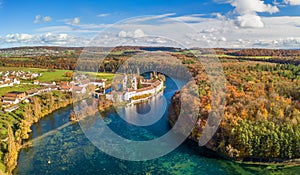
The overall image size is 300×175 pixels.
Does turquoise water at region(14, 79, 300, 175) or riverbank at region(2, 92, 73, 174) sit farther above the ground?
riverbank at region(2, 92, 73, 174)

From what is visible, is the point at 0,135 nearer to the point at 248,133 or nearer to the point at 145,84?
the point at 248,133

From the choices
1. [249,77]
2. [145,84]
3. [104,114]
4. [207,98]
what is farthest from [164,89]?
[207,98]

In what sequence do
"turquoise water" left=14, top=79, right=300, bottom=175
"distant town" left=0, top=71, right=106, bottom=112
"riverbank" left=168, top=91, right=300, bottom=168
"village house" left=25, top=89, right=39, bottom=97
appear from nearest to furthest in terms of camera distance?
"turquoise water" left=14, top=79, right=300, bottom=175
"riverbank" left=168, top=91, right=300, bottom=168
"distant town" left=0, top=71, right=106, bottom=112
"village house" left=25, top=89, right=39, bottom=97

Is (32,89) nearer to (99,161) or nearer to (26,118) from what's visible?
(26,118)

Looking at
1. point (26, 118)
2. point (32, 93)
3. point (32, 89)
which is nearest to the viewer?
point (26, 118)

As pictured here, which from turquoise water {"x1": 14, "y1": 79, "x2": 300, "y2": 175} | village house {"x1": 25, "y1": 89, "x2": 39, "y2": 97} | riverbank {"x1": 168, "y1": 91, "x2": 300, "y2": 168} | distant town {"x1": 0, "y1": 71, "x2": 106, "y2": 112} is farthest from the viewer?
village house {"x1": 25, "y1": 89, "x2": 39, "y2": 97}

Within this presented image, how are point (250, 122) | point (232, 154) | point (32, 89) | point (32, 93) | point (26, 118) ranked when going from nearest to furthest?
1. point (232, 154)
2. point (250, 122)
3. point (26, 118)
4. point (32, 93)
5. point (32, 89)

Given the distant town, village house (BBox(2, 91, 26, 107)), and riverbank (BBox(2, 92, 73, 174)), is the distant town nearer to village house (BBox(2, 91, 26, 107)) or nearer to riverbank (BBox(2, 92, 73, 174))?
village house (BBox(2, 91, 26, 107))

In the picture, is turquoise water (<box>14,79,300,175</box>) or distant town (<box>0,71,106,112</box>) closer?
turquoise water (<box>14,79,300,175</box>)

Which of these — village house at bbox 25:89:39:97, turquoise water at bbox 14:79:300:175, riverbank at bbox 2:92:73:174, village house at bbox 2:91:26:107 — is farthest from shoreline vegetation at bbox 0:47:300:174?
village house at bbox 25:89:39:97

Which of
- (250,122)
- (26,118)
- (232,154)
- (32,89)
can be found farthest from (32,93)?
(250,122)

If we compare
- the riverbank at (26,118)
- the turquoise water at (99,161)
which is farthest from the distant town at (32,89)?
the turquoise water at (99,161)
